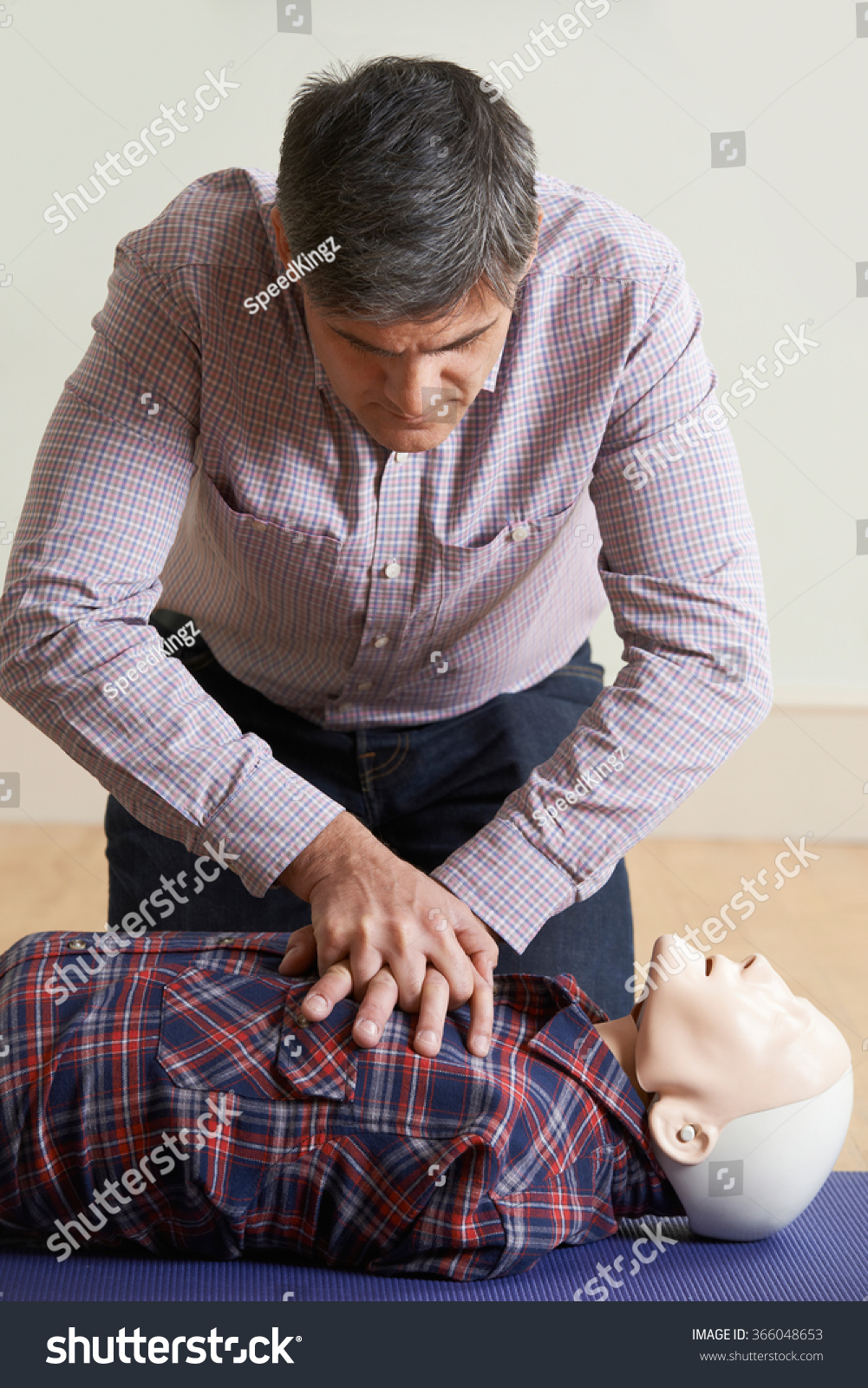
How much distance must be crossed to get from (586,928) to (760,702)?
34 centimetres

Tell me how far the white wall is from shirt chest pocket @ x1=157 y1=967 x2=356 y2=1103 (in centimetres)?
181

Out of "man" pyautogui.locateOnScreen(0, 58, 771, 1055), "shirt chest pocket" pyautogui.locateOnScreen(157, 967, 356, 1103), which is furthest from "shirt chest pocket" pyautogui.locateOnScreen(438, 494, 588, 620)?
"shirt chest pocket" pyautogui.locateOnScreen(157, 967, 356, 1103)

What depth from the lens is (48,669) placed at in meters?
1.24

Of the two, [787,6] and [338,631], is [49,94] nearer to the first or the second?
[787,6]

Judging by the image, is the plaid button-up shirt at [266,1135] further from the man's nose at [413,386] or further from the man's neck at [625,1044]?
the man's nose at [413,386]

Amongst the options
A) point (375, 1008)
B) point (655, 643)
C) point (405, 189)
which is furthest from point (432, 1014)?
point (405, 189)

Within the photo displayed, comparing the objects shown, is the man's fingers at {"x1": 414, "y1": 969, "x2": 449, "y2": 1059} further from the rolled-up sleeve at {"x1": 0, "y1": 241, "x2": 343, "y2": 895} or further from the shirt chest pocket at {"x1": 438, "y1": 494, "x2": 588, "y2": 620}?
the shirt chest pocket at {"x1": 438, "y1": 494, "x2": 588, "y2": 620}

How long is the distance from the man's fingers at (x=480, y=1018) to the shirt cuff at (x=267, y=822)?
0.68 ft

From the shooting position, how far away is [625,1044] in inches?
47.9

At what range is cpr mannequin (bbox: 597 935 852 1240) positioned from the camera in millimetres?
1130

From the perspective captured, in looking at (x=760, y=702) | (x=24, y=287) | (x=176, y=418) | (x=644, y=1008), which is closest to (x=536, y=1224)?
(x=644, y=1008)

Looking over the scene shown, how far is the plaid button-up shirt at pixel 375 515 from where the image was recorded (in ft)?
4.04

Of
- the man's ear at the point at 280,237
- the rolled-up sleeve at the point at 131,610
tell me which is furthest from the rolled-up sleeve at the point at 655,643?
the man's ear at the point at 280,237

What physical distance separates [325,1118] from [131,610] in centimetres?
53
